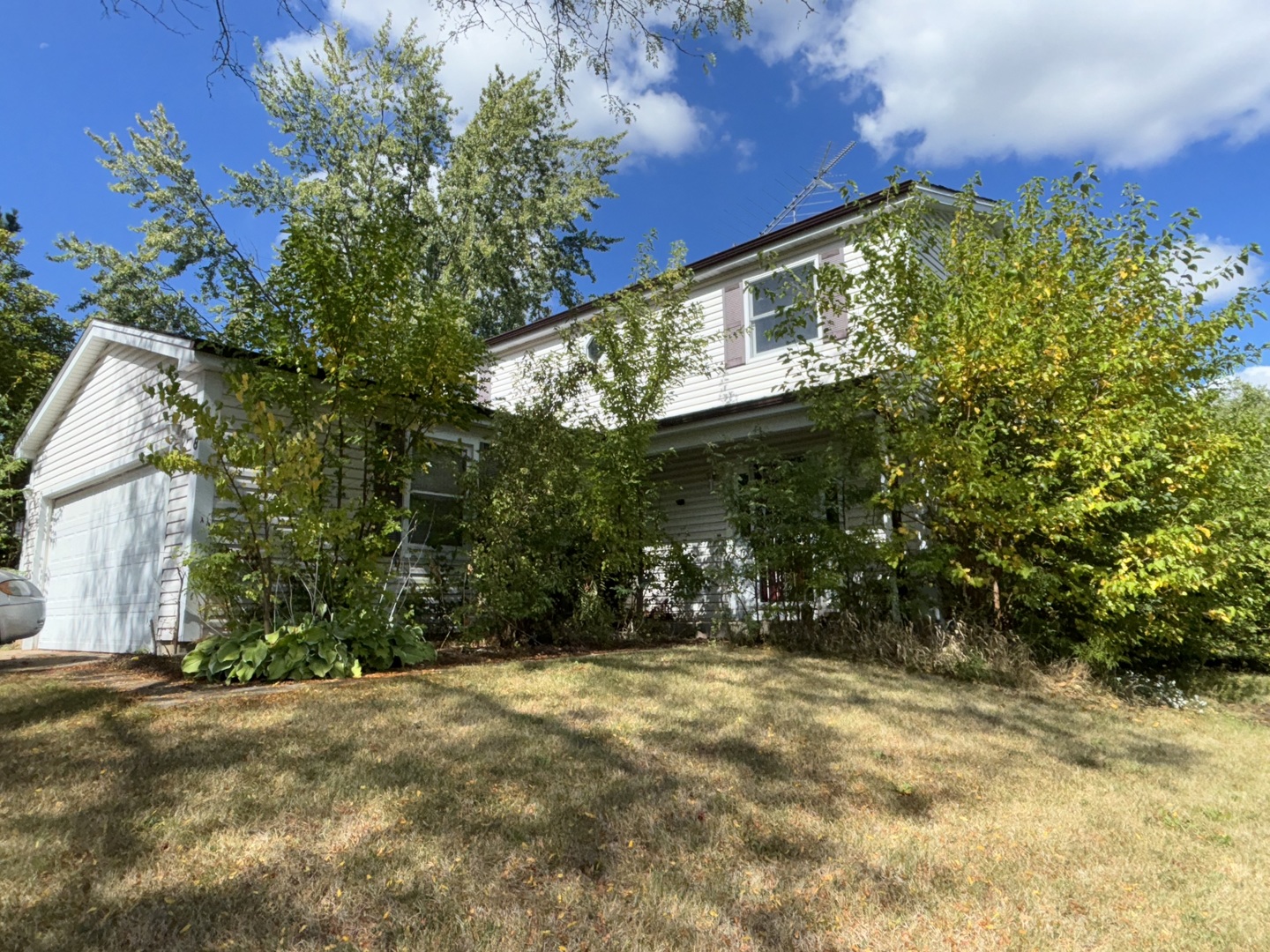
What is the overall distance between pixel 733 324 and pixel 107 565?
9833 mm

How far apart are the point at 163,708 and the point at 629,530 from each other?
5.41 m

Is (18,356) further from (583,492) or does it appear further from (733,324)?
(733,324)

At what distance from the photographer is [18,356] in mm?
16266

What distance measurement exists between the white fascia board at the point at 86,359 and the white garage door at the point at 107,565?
1412 millimetres

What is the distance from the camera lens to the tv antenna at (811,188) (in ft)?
51.7

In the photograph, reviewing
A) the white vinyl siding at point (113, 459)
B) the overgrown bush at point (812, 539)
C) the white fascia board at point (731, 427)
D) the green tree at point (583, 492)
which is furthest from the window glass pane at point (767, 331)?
the white vinyl siding at point (113, 459)

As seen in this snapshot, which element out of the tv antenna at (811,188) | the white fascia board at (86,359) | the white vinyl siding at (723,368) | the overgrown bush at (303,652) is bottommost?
the overgrown bush at (303,652)

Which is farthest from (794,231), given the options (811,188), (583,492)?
(583,492)

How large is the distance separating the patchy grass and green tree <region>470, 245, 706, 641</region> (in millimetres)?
2844

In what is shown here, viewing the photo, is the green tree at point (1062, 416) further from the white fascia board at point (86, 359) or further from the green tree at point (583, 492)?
the white fascia board at point (86, 359)

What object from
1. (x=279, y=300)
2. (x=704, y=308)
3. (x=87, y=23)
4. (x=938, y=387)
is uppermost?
(x=704, y=308)

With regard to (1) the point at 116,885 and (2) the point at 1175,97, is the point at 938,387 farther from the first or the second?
(1) the point at 116,885

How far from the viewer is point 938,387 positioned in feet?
25.3

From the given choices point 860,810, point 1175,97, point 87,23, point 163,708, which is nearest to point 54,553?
point 163,708
